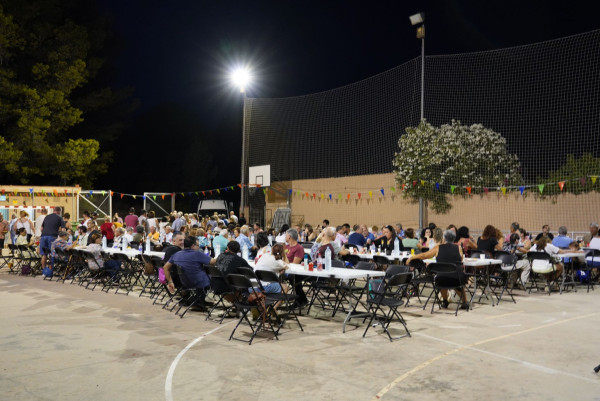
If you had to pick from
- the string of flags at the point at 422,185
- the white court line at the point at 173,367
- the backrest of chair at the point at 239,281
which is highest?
the string of flags at the point at 422,185

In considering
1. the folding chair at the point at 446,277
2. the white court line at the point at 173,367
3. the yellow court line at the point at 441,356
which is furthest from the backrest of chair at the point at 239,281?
the folding chair at the point at 446,277

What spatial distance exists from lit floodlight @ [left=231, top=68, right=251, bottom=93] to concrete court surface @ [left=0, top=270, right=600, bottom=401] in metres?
10.7

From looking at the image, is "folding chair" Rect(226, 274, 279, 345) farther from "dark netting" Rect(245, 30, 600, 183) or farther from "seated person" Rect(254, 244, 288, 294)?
"dark netting" Rect(245, 30, 600, 183)

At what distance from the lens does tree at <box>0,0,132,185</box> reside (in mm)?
21859

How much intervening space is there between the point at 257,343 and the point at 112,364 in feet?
5.29

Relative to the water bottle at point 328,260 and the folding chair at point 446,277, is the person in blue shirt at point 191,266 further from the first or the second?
the folding chair at point 446,277

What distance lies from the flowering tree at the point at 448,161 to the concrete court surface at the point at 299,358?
12.8 m

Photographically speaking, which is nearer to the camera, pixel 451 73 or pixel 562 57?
pixel 562 57

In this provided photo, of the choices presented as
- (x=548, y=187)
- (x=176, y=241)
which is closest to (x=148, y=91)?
(x=548, y=187)

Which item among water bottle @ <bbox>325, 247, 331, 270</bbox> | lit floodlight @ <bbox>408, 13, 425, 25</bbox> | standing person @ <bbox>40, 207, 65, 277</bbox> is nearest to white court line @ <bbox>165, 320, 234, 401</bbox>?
water bottle @ <bbox>325, 247, 331, 270</bbox>

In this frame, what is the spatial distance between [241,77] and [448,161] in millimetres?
8886

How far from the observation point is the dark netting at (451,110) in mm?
16672

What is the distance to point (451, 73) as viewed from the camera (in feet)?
57.8

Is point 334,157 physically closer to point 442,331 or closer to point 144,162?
point 144,162
